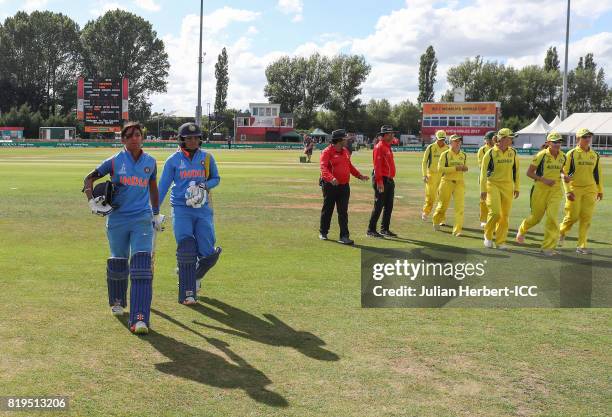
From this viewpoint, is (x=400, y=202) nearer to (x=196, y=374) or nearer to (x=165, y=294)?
(x=165, y=294)

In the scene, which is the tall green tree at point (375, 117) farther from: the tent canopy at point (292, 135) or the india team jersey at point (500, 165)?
the india team jersey at point (500, 165)

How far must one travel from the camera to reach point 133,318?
5.37 metres

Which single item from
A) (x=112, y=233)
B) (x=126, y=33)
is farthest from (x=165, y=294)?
(x=126, y=33)

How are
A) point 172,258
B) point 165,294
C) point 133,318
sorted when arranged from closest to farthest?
→ 1. point 133,318
2. point 165,294
3. point 172,258

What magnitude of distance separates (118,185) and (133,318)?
3.99ft

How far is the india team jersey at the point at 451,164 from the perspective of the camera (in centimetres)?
1165

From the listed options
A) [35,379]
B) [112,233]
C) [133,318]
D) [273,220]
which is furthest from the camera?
[273,220]

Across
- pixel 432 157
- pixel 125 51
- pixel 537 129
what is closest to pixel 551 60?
pixel 537 129

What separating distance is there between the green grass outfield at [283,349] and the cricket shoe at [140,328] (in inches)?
3.4

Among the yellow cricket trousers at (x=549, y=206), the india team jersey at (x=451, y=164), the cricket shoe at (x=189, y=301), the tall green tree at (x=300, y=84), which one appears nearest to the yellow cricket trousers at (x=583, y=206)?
the yellow cricket trousers at (x=549, y=206)

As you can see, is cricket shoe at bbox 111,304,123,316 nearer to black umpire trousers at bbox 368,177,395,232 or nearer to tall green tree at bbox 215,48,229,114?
black umpire trousers at bbox 368,177,395,232

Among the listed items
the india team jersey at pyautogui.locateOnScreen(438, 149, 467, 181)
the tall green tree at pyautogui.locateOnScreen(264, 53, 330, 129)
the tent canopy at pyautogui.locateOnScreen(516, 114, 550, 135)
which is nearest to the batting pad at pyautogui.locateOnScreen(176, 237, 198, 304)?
the india team jersey at pyautogui.locateOnScreen(438, 149, 467, 181)

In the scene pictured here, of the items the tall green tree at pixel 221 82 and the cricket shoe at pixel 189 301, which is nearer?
the cricket shoe at pixel 189 301

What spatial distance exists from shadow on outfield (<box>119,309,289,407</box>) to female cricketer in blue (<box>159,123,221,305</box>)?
106 cm
